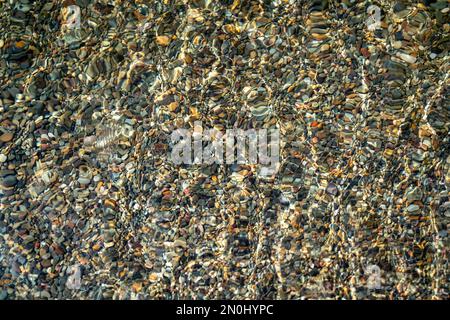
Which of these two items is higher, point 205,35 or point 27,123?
point 205,35

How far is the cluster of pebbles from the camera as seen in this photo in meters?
1.22

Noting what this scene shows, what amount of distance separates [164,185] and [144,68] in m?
0.26

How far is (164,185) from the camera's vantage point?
48.4 inches

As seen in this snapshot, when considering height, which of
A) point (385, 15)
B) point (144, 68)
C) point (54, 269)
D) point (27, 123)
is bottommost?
point (54, 269)

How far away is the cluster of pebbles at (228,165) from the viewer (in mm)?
1221

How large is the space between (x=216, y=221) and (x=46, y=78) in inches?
18.8

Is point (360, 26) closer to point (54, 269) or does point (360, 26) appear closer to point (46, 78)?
point (46, 78)

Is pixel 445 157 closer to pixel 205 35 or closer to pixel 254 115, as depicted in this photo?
pixel 254 115

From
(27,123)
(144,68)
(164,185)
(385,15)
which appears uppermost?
(385,15)

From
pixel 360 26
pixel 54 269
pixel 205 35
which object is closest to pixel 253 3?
pixel 205 35

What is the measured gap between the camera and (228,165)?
123 centimetres

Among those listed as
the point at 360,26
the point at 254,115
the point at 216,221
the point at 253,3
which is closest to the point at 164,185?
the point at 216,221

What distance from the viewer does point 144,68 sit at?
123 cm

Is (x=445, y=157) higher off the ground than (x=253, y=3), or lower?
lower
